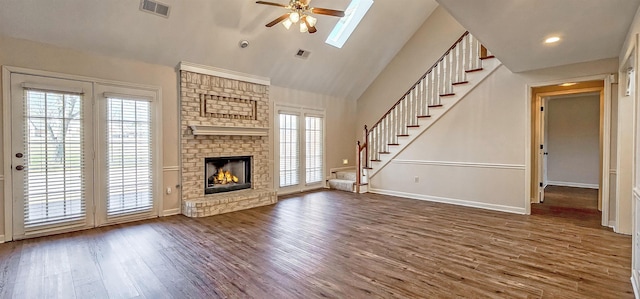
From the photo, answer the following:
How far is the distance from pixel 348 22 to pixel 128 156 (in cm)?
505

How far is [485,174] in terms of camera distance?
18.2 ft

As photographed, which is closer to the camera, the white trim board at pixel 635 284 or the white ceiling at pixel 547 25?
the white trim board at pixel 635 284

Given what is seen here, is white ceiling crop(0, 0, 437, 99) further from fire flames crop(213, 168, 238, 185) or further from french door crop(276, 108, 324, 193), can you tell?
fire flames crop(213, 168, 238, 185)

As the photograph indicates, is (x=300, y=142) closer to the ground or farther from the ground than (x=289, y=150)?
farther from the ground

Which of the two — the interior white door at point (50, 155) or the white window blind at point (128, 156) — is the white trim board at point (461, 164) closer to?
A: the white window blind at point (128, 156)

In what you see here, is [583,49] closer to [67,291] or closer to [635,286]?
[635,286]

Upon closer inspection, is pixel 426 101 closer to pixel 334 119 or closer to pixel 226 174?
pixel 334 119

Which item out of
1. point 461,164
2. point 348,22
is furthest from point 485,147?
point 348,22


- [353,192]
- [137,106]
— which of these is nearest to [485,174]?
[353,192]

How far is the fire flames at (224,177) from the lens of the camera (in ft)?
19.4

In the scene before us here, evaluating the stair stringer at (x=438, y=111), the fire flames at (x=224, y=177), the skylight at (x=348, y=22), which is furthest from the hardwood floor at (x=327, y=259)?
the skylight at (x=348, y=22)

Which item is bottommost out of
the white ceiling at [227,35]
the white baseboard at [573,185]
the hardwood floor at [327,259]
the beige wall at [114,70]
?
the hardwood floor at [327,259]

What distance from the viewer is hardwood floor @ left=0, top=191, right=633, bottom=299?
253 cm

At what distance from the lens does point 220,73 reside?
18.6 ft
